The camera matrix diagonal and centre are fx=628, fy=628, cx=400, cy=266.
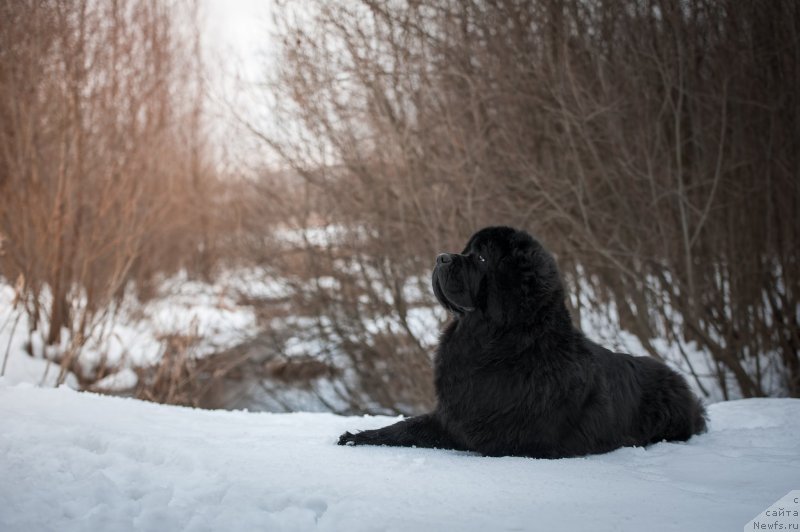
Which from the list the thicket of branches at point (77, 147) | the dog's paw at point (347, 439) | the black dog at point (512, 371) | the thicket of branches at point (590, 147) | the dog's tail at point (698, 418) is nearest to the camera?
the black dog at point (512, 371)

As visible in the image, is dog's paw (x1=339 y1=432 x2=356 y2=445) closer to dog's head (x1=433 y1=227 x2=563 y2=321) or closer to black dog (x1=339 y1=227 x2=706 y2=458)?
black dog (x1=339 y1=227 x2=706 y2=458)

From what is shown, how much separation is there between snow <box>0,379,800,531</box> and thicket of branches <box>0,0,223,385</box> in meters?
4.51

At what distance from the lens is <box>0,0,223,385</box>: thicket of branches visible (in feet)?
24.3

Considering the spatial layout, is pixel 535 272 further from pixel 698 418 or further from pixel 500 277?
pixel 698 418

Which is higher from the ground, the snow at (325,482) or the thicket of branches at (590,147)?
the thicket of branches at (590,147)

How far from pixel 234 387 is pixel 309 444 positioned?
29.8ft

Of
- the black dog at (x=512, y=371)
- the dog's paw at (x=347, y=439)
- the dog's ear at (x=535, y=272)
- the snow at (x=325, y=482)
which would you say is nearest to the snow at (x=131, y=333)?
the snow at (x=325, y=482)

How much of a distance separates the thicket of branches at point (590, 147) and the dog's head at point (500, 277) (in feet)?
11.0

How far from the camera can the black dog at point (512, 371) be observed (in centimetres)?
315

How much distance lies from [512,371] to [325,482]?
118cm

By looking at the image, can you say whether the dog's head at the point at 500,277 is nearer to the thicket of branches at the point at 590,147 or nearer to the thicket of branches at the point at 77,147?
the thicket of branches at the point at 590,147

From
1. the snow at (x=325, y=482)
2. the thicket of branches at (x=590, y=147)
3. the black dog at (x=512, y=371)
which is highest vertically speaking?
the thicket of branches at (x=590, y=147)

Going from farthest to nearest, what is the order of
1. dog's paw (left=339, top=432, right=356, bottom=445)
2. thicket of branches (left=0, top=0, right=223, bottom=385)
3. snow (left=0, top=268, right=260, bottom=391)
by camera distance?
snow (left=0, top=268, right=260, bottom=391) → thicket of branches (left=0, top=0, right=223, bottom=385) → dog's paw (left=339, top=432, right=356, bottom=445)

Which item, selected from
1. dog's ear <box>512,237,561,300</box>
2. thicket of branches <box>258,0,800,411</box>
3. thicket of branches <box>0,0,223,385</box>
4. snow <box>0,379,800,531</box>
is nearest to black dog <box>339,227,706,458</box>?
dog's ear <box>512,237,561,300</box>
